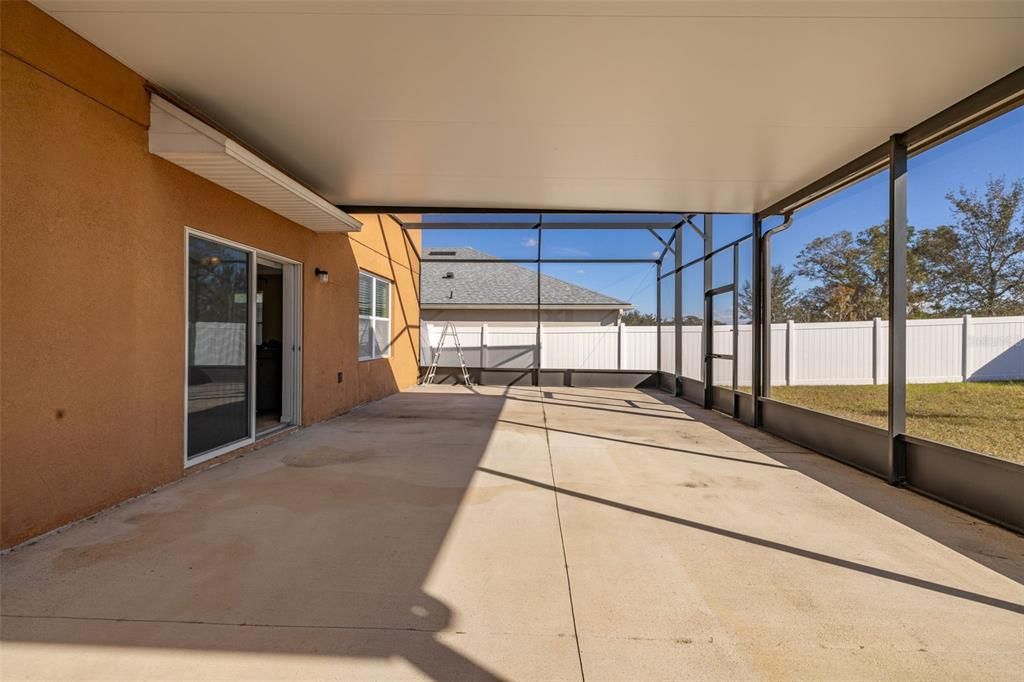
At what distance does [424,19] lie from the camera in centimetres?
301

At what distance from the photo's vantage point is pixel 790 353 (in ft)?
37.4

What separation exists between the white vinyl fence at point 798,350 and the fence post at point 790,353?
0.02 metres

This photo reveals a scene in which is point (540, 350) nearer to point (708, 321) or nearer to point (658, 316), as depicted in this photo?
point (658, 316)

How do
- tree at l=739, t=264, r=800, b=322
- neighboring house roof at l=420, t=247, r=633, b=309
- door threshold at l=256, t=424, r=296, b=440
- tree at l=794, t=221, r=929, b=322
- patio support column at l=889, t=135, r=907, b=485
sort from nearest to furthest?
patio support column at l=889, t=135, r=907, b=485 → door threshold at l=256, t=424, r=296, b=440 → tree at l=794, t=221, r=929, b=322 → tree at l=739, t=264, r=800, b=322 → neighboring house roof at l=420, t=247, r=633, b=309

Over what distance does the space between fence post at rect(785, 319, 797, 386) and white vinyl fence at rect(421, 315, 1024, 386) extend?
2cm

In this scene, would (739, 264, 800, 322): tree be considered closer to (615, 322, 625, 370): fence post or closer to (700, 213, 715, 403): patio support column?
(700, 213, 715, 403): patio support column

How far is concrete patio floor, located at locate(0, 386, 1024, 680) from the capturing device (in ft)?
6.59

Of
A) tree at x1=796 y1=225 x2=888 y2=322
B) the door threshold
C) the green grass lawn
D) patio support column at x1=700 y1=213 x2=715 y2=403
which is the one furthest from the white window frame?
tree at x1=796 y1=225 x2=888 y2=322

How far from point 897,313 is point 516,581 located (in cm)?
412

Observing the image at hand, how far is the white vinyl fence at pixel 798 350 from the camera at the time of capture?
8.59 meters

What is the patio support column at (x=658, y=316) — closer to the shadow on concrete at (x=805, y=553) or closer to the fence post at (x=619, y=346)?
the fence post at (x=619, y=346)

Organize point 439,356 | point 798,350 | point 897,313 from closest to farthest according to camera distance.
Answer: point 897,313, point 798,350, point 439,356

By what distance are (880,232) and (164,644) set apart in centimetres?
1209

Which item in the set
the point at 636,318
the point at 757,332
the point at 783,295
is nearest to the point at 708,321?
the point at 757,332
